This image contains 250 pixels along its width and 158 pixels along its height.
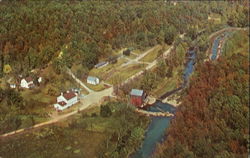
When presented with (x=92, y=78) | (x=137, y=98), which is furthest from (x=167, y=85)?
(x=92, y=78)

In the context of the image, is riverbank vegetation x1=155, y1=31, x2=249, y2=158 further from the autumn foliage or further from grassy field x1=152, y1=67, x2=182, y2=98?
grassy field x1=152, y1=67, x2=182, y2=98

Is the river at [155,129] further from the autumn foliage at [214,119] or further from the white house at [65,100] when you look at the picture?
the white house at [65,100]

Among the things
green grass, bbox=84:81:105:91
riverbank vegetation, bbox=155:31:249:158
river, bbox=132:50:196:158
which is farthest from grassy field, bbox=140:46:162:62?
riverbank vegetation, bbox=155:31:249:158

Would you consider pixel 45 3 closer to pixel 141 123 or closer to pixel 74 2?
pixel 74 2

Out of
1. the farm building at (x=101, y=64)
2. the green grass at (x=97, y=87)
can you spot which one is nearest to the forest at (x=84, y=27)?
the farm building at (x=101, y=64)

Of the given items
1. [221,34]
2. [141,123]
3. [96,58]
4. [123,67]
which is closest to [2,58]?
[96,58]

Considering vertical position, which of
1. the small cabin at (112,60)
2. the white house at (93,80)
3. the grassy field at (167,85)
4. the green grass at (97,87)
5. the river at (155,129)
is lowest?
the river at (155,129)
